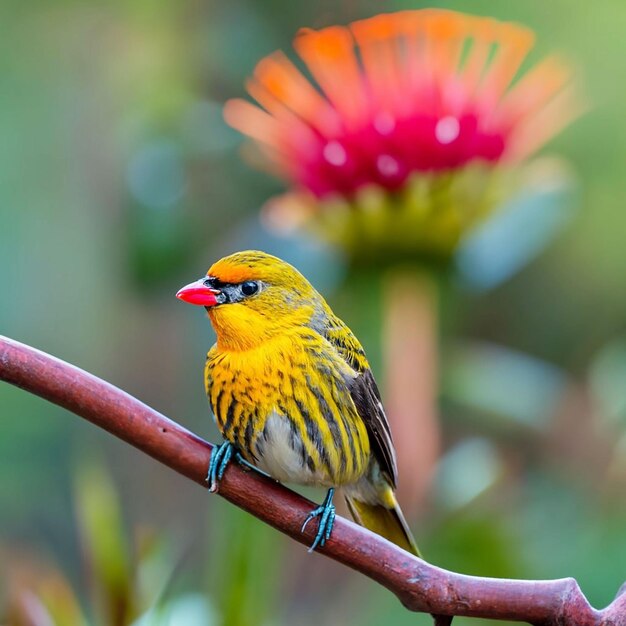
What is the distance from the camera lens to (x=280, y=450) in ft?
5.84

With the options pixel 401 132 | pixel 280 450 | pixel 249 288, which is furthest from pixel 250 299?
pixel 401 132

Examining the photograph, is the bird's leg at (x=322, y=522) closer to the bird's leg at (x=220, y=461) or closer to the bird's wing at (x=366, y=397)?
the bird's leg at (x=220, y=461)

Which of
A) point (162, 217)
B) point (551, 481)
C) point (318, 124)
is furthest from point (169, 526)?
point (318, 124)

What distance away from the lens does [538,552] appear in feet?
7.76

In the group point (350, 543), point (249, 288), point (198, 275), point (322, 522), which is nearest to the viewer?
point (350, 543)

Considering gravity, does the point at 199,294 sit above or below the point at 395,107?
below

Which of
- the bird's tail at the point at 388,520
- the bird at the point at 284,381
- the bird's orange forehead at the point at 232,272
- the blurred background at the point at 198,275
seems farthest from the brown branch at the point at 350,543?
the blurred background at the point at 198,275

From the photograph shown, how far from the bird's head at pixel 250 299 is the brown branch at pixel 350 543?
1.38 ft

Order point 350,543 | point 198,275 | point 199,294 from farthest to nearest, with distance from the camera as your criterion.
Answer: point 198,275
point 199,294
point 350,543

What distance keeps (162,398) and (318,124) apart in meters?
1.52

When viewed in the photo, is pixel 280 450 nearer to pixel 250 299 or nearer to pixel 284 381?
pixel 284 381

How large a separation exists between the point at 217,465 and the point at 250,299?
17.5 inches

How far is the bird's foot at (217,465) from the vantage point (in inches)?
53.7

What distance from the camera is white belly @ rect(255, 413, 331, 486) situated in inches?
70.1
